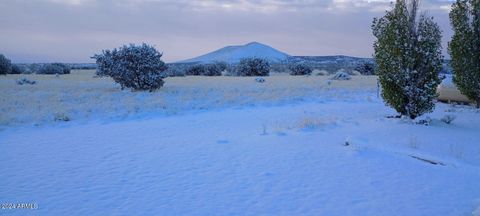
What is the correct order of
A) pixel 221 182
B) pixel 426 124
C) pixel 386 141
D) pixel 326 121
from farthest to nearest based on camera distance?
pixel 326 121
pixel 426 124
pixel 386 141
pixel 221 182

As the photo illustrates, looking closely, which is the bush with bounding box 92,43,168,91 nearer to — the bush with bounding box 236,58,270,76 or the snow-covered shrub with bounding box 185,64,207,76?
the bush with bounding box 236,58,270,76

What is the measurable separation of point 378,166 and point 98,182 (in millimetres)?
4770

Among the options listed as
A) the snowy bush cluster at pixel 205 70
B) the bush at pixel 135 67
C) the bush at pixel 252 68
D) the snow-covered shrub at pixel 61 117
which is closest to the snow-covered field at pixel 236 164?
the snow-covered shrub at pixel 61 117

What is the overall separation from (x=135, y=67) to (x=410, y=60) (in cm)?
1562

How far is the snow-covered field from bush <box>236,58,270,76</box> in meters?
30.9


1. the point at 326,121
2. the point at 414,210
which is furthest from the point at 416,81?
the point at 414,210

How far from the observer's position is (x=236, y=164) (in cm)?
752

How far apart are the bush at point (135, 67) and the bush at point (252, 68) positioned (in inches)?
828

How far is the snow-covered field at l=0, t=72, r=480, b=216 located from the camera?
5430 millimetres

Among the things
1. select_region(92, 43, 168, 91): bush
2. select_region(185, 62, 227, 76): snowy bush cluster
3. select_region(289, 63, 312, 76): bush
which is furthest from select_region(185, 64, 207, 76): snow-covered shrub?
select_region(92, 43, 168, 91): bush

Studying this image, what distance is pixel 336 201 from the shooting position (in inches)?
217

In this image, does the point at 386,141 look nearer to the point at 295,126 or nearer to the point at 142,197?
the point at 295,126

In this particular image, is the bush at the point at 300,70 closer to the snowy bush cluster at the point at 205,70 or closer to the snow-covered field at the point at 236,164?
the snowy bush cluster at the point at 205,70

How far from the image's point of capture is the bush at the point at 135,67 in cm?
2284
